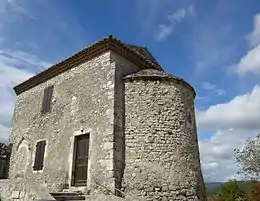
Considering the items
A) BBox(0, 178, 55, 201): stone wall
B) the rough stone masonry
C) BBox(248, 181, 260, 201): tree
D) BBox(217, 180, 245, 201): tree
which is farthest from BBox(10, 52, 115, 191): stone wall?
BBox(248, 181, 260, 201): tree

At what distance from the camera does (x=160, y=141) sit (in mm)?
10625

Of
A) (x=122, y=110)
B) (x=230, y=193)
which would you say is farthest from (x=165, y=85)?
(x=230, y=193)

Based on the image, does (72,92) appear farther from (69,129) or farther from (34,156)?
(34,156)

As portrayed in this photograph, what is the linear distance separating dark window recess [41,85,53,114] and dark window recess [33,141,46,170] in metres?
1.74

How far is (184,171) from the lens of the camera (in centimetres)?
1060

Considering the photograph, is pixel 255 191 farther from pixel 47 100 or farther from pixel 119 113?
pixel 47 100

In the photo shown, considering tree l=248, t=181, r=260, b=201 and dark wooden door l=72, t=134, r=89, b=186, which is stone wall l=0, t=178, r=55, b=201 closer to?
dark wooden door l=72, t=134, r=89, b=186

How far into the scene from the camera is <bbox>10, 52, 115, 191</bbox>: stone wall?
412 inches

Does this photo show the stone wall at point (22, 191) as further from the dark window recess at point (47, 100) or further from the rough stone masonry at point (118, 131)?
the dark window recess at point (47, 100)

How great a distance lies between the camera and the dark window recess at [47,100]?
45.1ft

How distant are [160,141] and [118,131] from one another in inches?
69.3

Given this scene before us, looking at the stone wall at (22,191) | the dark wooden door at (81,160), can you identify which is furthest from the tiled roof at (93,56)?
the stone wall at (22,191)

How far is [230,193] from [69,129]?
16.3m

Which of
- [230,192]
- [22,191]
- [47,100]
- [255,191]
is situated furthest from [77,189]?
[255,191]
